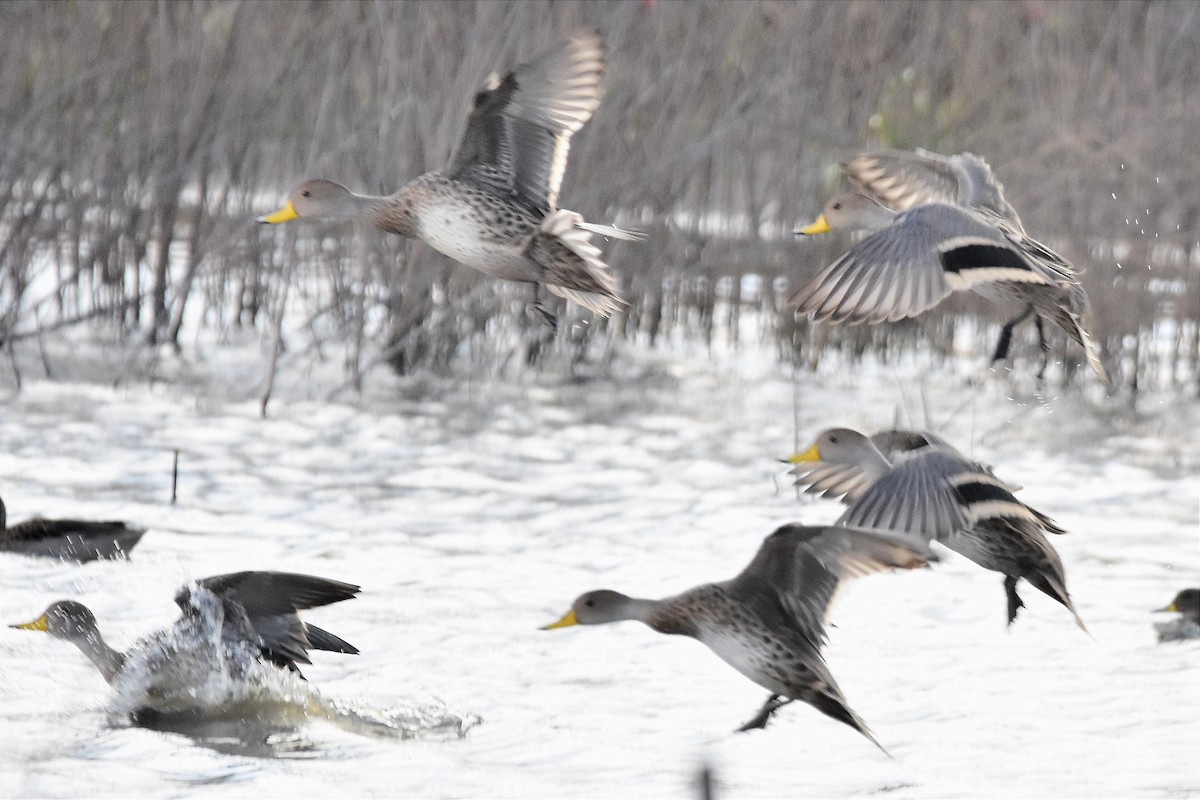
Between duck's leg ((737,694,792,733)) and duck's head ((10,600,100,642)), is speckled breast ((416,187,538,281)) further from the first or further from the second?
duck's leg ((737,694,792,733))

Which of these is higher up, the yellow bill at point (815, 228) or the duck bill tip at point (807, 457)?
the yellow bill at point (815, 228)

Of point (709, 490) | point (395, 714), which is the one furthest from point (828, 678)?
point (709, 490)

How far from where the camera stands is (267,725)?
448 centimetres

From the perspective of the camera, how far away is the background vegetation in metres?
8.84

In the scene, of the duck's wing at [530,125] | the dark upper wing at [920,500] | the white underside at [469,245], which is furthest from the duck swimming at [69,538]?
the dark upper wing at [920,500]

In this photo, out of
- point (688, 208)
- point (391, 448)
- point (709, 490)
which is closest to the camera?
point (709, 490)

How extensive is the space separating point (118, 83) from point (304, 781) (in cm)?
621

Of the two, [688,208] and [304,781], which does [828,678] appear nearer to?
[304,781]

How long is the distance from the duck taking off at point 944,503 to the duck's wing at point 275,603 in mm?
1305

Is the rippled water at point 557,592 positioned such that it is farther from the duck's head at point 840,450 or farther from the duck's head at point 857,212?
the duck's head at point 857,212

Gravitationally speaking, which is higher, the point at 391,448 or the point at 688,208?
the point at 688,208

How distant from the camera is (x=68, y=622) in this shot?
4.75 meters

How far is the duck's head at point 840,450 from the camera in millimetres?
4664

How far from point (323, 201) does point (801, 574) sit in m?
2.25
